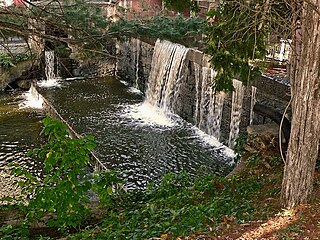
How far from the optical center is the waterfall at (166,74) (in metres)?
12.5

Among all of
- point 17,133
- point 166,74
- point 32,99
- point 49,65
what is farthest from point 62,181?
point 49,65

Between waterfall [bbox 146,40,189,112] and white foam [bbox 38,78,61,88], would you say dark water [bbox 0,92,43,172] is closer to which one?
white foam [bbox 38,78,61,88]

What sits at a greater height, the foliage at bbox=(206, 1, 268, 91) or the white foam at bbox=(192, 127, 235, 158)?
the foliage at bbox=(206, 1, 268, 91)

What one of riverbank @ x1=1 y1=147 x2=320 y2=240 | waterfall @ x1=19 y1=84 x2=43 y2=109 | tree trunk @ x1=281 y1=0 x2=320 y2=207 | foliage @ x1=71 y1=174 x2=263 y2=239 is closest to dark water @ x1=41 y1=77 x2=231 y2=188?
waterfall @ x1=19 y1=84 x2=43 y2=109

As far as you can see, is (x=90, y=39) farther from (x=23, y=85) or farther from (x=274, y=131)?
(x=23, y=85)

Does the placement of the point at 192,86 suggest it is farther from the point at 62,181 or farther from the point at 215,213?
the point at 215,213

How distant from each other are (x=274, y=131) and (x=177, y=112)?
235 inches

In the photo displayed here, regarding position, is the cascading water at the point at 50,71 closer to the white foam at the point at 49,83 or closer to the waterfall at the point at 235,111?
Result: the white foam at the point at 49,83

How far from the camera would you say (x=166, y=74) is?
13070mm

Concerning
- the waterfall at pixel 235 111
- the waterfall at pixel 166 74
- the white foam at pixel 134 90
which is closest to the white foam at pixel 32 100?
the white foam at pixel 134 90

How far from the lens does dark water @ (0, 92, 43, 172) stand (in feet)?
32.0

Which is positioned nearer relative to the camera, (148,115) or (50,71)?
(148,115)

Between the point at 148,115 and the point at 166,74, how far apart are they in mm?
1439

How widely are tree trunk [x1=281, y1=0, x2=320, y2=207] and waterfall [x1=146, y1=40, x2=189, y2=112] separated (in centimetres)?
817
